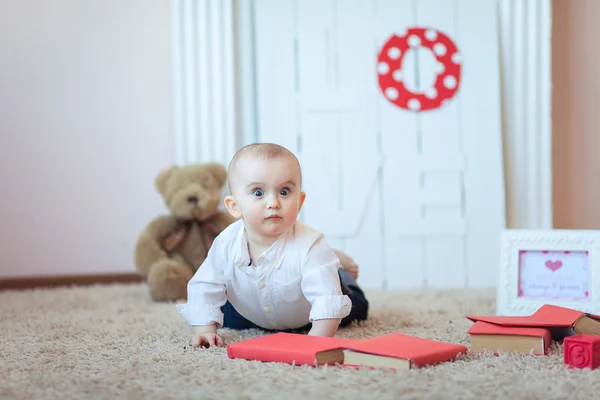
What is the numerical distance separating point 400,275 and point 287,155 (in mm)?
1101

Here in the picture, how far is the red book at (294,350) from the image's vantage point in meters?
1.02

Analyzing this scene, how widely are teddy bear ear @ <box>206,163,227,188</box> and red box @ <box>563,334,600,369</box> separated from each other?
4.19ft

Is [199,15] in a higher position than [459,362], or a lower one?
higher

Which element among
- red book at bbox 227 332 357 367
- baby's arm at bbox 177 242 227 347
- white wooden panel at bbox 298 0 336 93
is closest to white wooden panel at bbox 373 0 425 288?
white wooden panel at bbox 298 0 336 93

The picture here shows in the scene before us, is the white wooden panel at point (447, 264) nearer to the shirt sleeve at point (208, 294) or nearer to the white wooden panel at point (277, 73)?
the white wooden panel at point (277, 73)

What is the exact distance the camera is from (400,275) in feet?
7.35

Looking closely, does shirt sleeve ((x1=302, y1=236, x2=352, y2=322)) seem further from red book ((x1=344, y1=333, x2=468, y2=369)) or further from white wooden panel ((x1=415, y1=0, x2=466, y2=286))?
white wooden panel ((x1=415, y1=0, x2=466, y2=286))

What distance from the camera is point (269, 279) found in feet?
4.20

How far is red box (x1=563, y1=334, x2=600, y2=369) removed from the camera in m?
0.99

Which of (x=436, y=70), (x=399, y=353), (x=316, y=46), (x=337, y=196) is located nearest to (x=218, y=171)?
(x=337, y=196)

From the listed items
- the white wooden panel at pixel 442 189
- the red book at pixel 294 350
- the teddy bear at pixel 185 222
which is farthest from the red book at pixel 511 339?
the white wooden panel at pixel 442 189

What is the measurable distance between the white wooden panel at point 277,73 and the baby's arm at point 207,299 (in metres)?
1.00

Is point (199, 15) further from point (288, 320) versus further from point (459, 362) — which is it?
point (459, 362)

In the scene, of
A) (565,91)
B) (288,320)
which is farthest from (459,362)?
(565,91)
